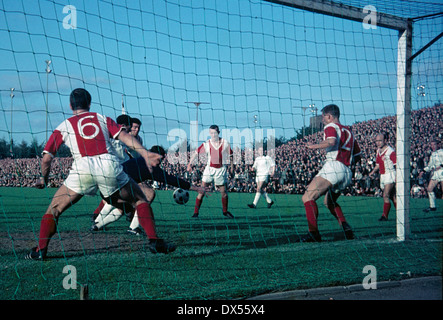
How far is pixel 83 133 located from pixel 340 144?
350cm

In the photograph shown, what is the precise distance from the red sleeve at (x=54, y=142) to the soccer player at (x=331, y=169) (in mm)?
3158

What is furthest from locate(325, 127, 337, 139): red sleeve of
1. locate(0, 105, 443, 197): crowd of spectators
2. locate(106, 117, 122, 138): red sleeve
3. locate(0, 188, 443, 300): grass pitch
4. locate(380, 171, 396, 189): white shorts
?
locate(0, 105, 443, 197): crowd of spectators

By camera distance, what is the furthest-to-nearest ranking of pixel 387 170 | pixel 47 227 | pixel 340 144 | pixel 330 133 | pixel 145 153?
pixel 387 170 < pixel 340 144 < pixel 330 133 < pixel 47 227 < pixel 145 153

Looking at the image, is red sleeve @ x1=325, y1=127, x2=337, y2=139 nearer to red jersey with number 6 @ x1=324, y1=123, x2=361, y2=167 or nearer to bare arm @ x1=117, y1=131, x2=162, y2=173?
red jersey with number 6 @ x1=324, y1=123, x2=361, y2=167

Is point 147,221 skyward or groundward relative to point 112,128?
groundward

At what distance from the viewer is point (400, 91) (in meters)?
5.80

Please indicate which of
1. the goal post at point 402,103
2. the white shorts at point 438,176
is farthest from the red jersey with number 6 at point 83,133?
the white shorts at point 438,176

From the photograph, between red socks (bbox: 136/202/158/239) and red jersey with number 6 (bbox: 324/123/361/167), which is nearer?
red socks (bbox: 136/202/158/239)

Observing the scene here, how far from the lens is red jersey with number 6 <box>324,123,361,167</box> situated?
227 inches

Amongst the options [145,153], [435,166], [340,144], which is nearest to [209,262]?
[145,153]

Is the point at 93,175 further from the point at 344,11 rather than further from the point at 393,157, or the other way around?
the point at 393,157

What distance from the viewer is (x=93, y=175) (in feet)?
14.2
